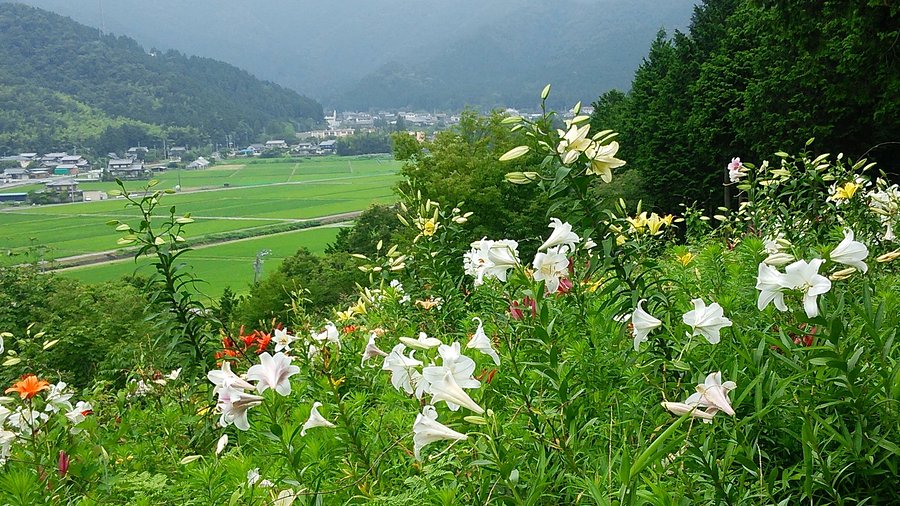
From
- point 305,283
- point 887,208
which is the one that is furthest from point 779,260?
point 305,283

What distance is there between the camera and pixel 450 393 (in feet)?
4.11

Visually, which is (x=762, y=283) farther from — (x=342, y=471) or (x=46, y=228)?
(x=46, y=228)

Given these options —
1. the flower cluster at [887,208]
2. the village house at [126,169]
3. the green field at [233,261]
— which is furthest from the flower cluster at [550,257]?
the village house at [126,169]

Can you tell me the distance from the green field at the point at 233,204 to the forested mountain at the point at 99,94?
13.0 meters

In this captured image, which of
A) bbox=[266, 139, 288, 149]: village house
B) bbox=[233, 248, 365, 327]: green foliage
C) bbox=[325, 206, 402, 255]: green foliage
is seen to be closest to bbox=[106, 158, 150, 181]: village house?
bbox=[266, 139, 288, 149]: village house

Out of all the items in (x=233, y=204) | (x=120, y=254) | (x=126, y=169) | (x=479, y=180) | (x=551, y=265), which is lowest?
(x=233, y=204)

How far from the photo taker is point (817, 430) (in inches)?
51.6

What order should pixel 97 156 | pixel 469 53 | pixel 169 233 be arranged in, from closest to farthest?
pixel 169 233 → pixel 97 156 → pixel 469 53

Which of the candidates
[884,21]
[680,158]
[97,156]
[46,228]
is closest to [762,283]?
[884,21]

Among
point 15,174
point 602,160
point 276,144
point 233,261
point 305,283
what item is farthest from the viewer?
point 276,144

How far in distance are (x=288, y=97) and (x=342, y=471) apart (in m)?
127

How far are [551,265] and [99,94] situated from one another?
104508mm

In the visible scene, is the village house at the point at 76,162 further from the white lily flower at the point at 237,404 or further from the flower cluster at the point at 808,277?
the flower cluster at the point at 808,277

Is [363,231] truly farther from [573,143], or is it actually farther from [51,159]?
[51,159]
